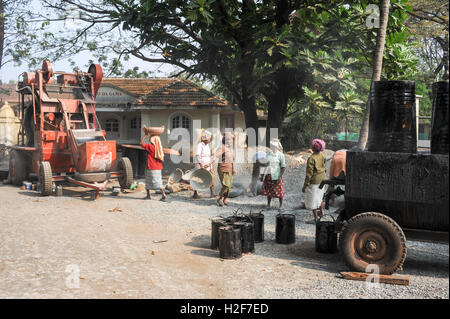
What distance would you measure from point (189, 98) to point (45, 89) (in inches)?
384

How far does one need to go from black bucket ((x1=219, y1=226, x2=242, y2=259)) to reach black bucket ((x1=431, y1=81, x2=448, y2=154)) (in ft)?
9.79

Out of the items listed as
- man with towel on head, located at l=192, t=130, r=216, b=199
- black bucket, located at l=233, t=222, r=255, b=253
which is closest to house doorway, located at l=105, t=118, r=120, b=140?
man with towel on head, located at l=192, t=130, r=216, b=199

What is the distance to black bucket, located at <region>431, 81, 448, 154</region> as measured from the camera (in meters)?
4.88

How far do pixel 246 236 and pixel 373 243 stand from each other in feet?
6.44

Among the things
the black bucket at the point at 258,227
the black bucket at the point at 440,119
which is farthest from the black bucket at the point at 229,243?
the black bucket at the point at 440,119

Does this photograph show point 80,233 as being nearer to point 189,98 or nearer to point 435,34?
point 189,98

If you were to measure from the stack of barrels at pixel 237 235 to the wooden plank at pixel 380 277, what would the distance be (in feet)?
5.33

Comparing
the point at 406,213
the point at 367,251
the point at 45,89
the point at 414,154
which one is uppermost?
the point at 45,89

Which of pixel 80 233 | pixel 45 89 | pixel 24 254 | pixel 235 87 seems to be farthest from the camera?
pixel 235 87

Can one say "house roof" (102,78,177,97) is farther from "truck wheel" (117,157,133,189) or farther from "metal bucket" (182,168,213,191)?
"metal bucket" (182,168,213,191)

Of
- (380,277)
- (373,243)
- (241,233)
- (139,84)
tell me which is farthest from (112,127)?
(380,277)

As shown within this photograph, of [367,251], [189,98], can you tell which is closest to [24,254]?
[367,251]

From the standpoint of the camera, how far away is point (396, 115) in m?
5.36

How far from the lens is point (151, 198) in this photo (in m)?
11.7
